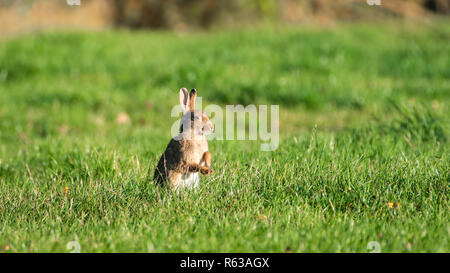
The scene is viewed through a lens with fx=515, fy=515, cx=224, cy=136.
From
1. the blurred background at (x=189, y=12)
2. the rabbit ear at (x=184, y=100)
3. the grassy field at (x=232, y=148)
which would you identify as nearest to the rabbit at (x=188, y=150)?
the rabbit ear at (x=184, y=100)

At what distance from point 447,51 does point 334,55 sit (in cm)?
270

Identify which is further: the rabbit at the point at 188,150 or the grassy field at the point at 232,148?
the rabbit at the point at 188,150

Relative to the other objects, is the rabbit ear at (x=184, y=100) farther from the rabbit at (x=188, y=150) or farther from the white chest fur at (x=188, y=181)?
the white chest fur at (x=188, y=181)

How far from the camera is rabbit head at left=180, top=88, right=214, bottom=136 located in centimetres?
337

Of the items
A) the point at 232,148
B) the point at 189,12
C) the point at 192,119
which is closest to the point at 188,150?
the point at 192,119

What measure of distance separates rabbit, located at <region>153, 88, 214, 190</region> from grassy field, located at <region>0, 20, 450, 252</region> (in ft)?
0.45

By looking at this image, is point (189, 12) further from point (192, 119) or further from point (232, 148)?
point (192, 119)

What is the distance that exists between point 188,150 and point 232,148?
167 centimetres

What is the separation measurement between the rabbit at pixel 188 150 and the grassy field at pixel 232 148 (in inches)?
5.4

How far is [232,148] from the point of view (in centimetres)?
504

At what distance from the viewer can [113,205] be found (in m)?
3.51

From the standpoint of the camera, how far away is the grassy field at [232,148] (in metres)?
3.09
